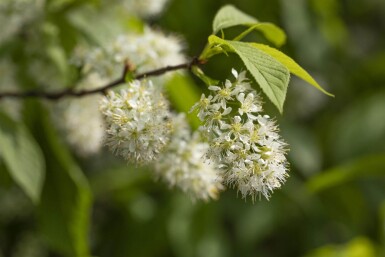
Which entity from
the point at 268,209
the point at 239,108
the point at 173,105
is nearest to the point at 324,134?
the point at 268,209

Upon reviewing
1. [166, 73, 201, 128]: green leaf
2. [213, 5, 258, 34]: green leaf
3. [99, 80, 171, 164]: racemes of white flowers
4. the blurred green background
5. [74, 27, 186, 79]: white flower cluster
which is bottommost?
the blurred green background

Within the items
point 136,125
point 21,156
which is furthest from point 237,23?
point 21,156

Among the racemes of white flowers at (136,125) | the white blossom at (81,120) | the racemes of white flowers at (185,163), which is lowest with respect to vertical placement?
the white blossom at (81,120)

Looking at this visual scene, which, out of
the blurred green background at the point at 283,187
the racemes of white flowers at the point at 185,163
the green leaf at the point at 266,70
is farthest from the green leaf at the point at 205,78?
the blurred green background at the point at 283,187

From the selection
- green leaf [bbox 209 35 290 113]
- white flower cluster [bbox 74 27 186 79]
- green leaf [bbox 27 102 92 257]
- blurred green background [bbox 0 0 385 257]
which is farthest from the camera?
blurred green background [bbox 0 0 385 257]

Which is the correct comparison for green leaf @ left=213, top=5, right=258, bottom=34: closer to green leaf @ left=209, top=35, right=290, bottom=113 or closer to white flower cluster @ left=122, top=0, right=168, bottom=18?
green leaf @ left=209, top=35, right=290, bottom=113

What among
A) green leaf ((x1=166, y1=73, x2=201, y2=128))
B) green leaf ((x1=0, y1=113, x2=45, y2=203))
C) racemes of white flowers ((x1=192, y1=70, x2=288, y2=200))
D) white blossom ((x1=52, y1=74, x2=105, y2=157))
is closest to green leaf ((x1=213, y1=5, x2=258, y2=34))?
racemes of white flowers ((x1=192, y1=70, x2=288, y2=200))

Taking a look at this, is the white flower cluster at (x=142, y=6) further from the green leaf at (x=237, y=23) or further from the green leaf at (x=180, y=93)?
the green leaf at (x=237, y=23)

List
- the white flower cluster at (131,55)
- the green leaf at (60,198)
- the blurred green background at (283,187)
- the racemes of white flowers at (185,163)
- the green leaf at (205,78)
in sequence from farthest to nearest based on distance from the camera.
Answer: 1. the blurred green background at (283,187)
2. the green leaf at (60,198)
3. the white flower cluster at (131,55)
4. the racemes of white flowers at (185,163)
5. the green leaf at (205,78)
